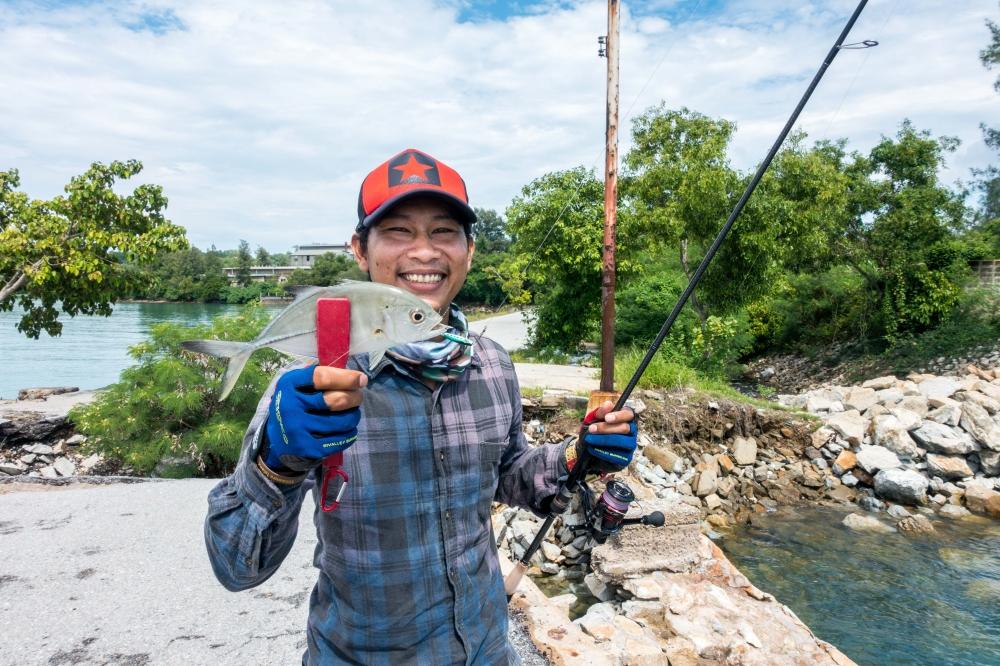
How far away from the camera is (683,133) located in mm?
15711

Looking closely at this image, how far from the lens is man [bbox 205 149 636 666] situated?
4.26 ft

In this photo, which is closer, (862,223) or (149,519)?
(149,519)

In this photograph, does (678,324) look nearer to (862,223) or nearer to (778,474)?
(778,474)

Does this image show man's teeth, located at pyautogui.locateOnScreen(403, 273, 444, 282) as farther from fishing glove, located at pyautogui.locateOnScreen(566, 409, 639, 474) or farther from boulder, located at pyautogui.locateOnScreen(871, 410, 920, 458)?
boulder, located at pyautogui.locateOnScreen(871, 410, 920, 458)

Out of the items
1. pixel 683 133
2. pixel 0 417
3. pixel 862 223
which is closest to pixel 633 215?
pixel 683 133

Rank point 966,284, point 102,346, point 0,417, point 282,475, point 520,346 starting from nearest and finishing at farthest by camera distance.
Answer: point 282,475 < point 0,417 < point 966,284 < point 520,346 < point 102,346

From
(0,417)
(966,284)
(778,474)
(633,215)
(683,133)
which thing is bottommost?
(778,474)

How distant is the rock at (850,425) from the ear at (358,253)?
38.7ft

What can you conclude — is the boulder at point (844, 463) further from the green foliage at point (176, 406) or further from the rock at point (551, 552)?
the green foliage at point (176, 406)

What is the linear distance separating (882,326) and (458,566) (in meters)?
22.0

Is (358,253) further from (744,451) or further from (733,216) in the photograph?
(744,451)

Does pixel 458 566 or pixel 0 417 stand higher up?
pixel 458 566

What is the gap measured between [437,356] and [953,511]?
38.4ft

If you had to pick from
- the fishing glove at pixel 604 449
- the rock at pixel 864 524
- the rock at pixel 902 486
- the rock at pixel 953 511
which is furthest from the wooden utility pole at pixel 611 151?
the fishing glove at pixel 604 449
